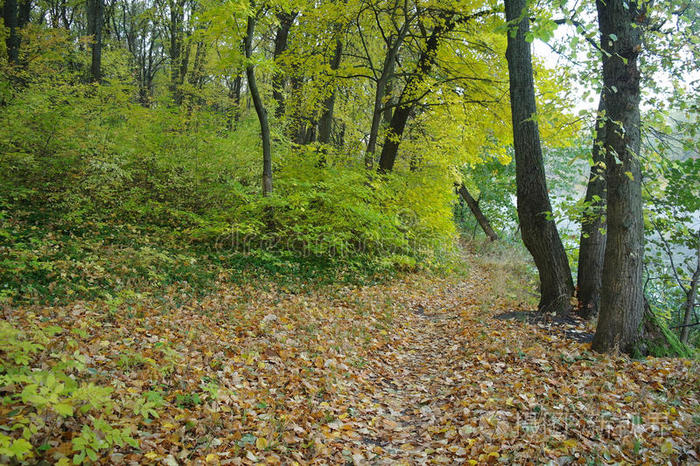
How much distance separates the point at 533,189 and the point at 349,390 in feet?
14.9

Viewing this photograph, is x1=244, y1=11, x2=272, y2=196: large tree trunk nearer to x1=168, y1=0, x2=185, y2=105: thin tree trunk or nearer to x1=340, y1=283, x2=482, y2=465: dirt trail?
x1=340, y1=283, x2=482, y2=465: dirt trail

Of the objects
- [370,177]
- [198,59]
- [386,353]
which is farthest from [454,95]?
[198,59]

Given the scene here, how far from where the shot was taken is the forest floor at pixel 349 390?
11.6 feet

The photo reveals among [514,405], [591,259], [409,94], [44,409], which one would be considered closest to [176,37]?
[409,94]

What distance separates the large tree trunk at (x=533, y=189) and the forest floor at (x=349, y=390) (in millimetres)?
855

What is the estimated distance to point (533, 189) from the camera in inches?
274

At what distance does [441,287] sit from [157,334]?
8232mm

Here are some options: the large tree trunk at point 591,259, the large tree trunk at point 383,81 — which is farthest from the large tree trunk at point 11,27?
the large tree trunk at point 591,259

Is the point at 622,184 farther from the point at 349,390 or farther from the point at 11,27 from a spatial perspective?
the point at 11,27

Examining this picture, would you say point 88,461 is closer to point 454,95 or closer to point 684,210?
point 684,210

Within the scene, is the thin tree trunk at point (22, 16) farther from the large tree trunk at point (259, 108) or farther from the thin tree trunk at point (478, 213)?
the thin tree trunk at point (478, 213)

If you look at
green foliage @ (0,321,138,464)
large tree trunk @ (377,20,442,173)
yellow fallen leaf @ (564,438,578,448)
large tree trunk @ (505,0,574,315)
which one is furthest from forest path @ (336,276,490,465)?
large tree trunk @ (377,20,442,173)

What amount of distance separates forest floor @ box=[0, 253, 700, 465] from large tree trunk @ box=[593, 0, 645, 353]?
533mm

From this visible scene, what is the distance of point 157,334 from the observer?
5.27m
